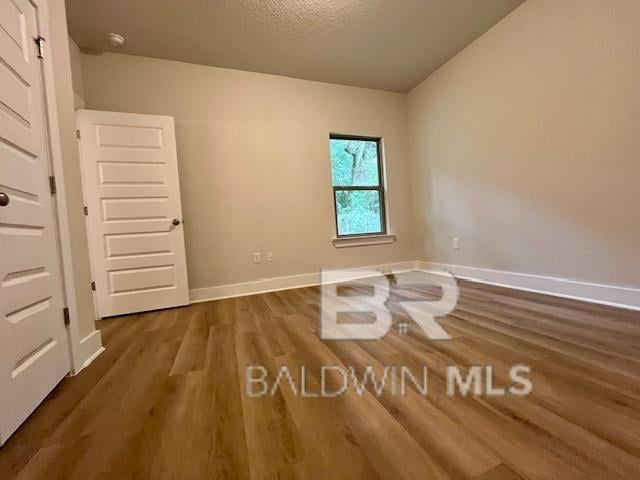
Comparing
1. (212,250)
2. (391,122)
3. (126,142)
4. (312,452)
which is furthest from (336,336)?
(391,122)

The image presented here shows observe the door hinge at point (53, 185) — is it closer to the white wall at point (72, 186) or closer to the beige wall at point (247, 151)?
the white wall at point (72, 186)

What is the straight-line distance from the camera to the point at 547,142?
2.38m

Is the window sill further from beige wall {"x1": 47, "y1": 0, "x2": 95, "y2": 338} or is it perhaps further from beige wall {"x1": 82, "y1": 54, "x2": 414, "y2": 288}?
beige wall {"x1": 47, "y1": 0, "x2": 95, "y2": 338}

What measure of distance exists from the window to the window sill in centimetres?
10

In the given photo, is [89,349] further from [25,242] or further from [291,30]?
[291,30]

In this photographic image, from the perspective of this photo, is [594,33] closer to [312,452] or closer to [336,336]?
[336,336]

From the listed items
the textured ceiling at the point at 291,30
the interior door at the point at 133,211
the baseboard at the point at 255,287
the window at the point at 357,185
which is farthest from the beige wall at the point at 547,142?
the interior door at the point at 133,211

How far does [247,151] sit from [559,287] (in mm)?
3398

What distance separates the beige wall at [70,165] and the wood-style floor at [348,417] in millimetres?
380

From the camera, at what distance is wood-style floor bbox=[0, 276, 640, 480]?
798 millimetres

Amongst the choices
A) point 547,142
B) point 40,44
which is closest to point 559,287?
point 547,142

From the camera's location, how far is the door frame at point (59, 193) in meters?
1.42

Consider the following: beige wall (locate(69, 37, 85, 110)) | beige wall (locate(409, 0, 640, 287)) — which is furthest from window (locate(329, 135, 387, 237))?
beige wall (locate(69, 37, 85, 110))

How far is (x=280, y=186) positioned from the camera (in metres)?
3.34
